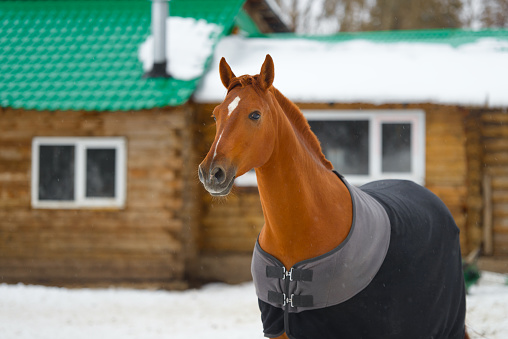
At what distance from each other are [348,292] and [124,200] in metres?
6.34

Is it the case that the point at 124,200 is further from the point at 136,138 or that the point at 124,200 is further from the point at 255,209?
the point at 255,209

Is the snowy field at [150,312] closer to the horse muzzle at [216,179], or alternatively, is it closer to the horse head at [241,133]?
the horse head at [241,133]

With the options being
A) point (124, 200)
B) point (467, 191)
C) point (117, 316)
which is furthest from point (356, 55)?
point (117, 316)

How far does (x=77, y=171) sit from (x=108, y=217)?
3.11 ft

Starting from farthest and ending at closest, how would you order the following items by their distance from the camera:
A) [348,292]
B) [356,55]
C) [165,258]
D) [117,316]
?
[356,55] < [165,258] < [117,316] < [348,292]

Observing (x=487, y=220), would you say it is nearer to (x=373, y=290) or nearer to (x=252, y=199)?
(x=252, y=199)

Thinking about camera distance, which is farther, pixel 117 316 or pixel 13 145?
pixel 13 145

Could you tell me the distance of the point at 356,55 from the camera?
9.61 m

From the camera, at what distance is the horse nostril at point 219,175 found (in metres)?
2.32

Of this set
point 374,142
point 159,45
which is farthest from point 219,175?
point 159,45

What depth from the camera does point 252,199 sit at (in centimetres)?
872

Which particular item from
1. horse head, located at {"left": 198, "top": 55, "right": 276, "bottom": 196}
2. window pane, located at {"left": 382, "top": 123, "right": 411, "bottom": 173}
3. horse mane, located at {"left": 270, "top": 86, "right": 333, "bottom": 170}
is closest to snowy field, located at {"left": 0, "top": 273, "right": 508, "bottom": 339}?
window pane, located at {"left": 382, "top": 123, "right": 411, "bottom": 173}

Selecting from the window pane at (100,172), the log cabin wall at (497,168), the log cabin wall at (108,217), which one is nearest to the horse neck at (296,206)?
the log cabin wall at (108,217)

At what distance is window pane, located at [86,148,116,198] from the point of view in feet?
28.1
